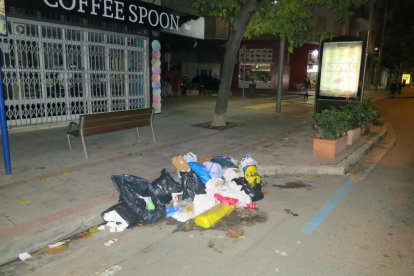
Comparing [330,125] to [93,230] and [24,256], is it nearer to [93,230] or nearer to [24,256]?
[93,230]

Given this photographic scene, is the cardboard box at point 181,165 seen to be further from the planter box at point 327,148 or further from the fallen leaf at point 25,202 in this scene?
the planter box at point 327,148

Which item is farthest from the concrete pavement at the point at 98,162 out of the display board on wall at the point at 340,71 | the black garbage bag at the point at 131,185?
the display board on wall at the point at 340,71

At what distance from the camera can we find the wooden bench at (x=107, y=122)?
7051 mm

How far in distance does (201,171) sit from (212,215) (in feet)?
3.16

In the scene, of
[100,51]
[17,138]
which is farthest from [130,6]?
[17,138]

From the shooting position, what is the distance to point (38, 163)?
22.1ft

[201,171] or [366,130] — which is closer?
[201,171]

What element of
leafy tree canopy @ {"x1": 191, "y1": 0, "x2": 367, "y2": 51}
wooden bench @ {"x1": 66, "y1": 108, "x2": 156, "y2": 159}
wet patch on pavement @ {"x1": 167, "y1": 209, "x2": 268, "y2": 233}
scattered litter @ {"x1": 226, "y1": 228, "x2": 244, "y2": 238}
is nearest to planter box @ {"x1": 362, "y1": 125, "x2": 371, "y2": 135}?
leafy tree canopy @ {"x1": 191, "y1": 0, "x2": 367, "y2": 51}

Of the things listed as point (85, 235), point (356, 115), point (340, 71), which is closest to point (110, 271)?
point (85, 235)

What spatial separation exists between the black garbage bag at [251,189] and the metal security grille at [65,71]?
24.4 ft

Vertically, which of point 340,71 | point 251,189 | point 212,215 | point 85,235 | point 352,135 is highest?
point 340,71

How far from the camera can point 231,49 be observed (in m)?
10.8

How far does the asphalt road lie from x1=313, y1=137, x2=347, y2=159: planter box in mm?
1807

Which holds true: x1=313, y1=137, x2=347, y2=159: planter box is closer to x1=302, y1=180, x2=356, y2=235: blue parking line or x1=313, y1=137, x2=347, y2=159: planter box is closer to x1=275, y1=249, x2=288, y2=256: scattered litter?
x1=302, y1=180, x2=356, y2=235: blue parking line
